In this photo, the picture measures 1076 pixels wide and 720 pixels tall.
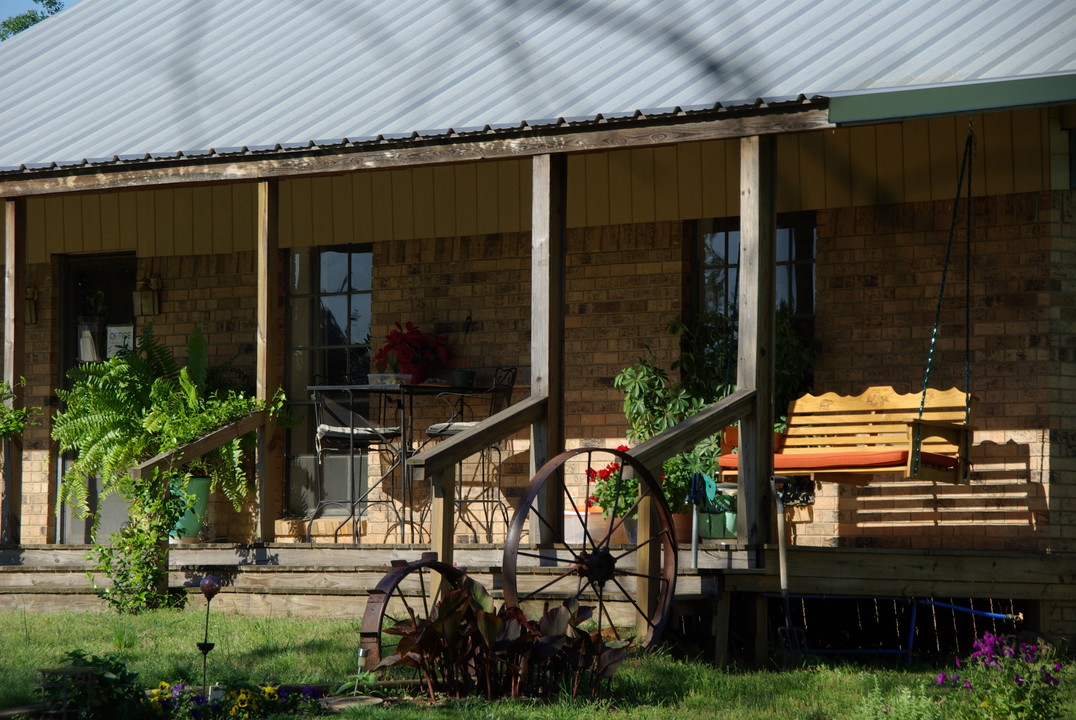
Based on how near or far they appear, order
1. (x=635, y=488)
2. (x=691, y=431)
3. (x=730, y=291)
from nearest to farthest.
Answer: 1. (x=691, y=431)
2. (x=635, y=488)
3. (x=730, y=291)

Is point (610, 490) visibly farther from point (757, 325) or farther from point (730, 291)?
point (730, 291)

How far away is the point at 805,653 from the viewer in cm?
710

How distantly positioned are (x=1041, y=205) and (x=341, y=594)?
4600mm

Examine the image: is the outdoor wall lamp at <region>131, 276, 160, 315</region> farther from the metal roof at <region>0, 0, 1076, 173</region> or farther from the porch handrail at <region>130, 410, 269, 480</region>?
the porch handrail at <region>130, 410, 269, 480</region>

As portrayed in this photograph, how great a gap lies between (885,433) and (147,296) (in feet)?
19.2

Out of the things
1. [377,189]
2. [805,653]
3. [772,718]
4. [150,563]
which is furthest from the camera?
[377,189]

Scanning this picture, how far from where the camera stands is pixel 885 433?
7980mm

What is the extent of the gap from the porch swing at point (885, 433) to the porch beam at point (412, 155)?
1372mm

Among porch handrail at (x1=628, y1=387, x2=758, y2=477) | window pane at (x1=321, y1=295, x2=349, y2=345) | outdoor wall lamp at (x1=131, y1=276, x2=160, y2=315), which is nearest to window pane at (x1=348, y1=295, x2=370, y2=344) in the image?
window pane at (x1=321, y1=295, x2=349, y2=345)

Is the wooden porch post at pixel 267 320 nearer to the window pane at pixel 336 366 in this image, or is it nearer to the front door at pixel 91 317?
the window pane at pixel 336 366

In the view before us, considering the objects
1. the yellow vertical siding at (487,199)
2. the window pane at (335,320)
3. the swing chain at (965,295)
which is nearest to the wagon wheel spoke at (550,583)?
the swing chain at (965,295)

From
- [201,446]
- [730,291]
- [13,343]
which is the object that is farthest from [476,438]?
[13,343]

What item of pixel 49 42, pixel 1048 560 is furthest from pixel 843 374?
pixel 49 42

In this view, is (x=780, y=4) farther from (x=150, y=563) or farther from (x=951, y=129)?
(x=150, y=563)
